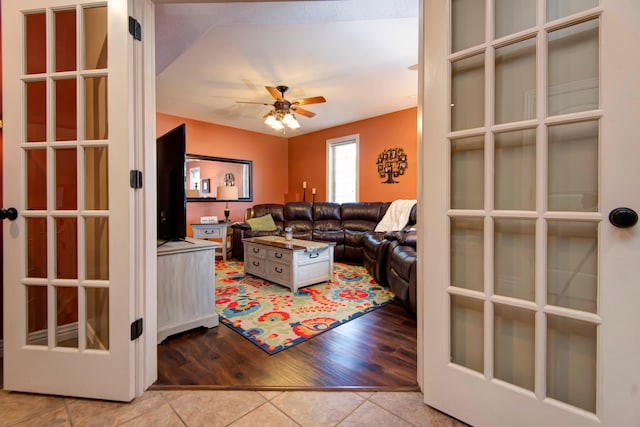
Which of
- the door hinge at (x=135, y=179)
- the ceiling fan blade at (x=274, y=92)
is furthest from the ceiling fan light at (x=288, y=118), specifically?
the door hinge at (x=135, y=179)

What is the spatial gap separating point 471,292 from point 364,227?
384cm

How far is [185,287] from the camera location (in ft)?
6.73

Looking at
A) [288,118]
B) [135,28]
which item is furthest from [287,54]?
[135,28]

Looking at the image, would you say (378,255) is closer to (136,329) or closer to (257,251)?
(257,251)

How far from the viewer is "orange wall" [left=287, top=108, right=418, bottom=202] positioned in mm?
4980

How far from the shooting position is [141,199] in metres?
1.39

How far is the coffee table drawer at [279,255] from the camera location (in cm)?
305

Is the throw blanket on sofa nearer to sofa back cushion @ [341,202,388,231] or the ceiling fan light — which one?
sofa back cushion @ [341,202,388,231]

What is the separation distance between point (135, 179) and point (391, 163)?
4.53 meters

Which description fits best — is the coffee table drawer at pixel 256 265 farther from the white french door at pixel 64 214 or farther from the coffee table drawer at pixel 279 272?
the white french door at pixel 64 214

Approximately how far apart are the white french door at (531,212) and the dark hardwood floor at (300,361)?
14.5 inches

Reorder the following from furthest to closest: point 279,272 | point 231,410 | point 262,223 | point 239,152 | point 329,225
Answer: point 239,152, point 329,225, point 262,223, point 279,272, point 231,410

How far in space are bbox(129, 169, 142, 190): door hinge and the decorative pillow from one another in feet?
11.7

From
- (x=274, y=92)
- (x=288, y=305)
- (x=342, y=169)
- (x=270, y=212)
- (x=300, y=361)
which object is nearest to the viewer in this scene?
(x=300, y=361)
